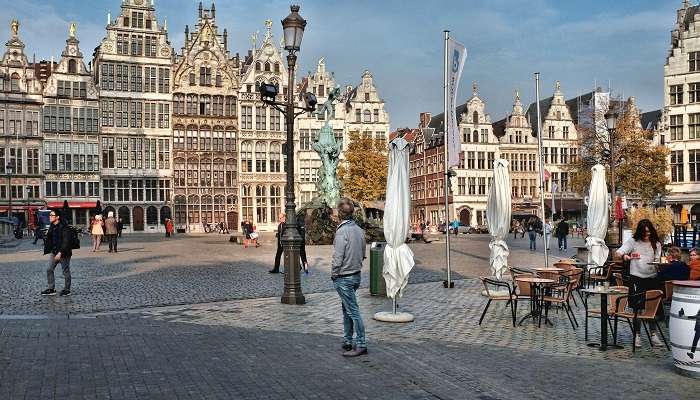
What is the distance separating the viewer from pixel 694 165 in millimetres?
56625

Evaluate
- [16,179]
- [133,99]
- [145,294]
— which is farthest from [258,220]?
[145,294]

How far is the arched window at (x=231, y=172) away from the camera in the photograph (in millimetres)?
67125

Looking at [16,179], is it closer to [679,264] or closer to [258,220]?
[258,220]

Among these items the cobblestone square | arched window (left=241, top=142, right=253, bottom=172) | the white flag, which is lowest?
the cobblestone square

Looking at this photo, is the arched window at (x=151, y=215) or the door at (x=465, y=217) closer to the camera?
the arched window at (x=151, y=215)

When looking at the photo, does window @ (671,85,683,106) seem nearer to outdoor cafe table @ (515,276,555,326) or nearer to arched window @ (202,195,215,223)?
arched window @ (202,195,215,223)

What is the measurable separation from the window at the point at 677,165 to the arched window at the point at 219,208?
41147 millimetres

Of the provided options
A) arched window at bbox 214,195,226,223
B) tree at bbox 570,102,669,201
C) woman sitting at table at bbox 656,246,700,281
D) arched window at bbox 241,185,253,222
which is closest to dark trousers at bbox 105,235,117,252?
woman sitting at table at bbox 656,246,700,281

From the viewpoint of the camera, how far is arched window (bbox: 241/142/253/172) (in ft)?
222

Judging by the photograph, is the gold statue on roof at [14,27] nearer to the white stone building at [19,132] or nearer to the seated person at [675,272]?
the white stone building at [19,132]

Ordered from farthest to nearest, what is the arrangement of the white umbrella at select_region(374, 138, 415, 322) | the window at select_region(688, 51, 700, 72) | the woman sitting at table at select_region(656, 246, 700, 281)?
the window at select_region(688, 51, 700, 72) → the white umbrella at select_region(374, 138, 415, 322) → the woman sitting at table at select_region(656, 246, 700, 281)

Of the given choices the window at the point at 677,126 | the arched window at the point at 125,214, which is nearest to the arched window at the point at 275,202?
the arched window at the point at 125,214

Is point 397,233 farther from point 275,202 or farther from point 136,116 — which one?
point 275,202

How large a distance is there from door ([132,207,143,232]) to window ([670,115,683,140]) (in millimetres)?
47968
